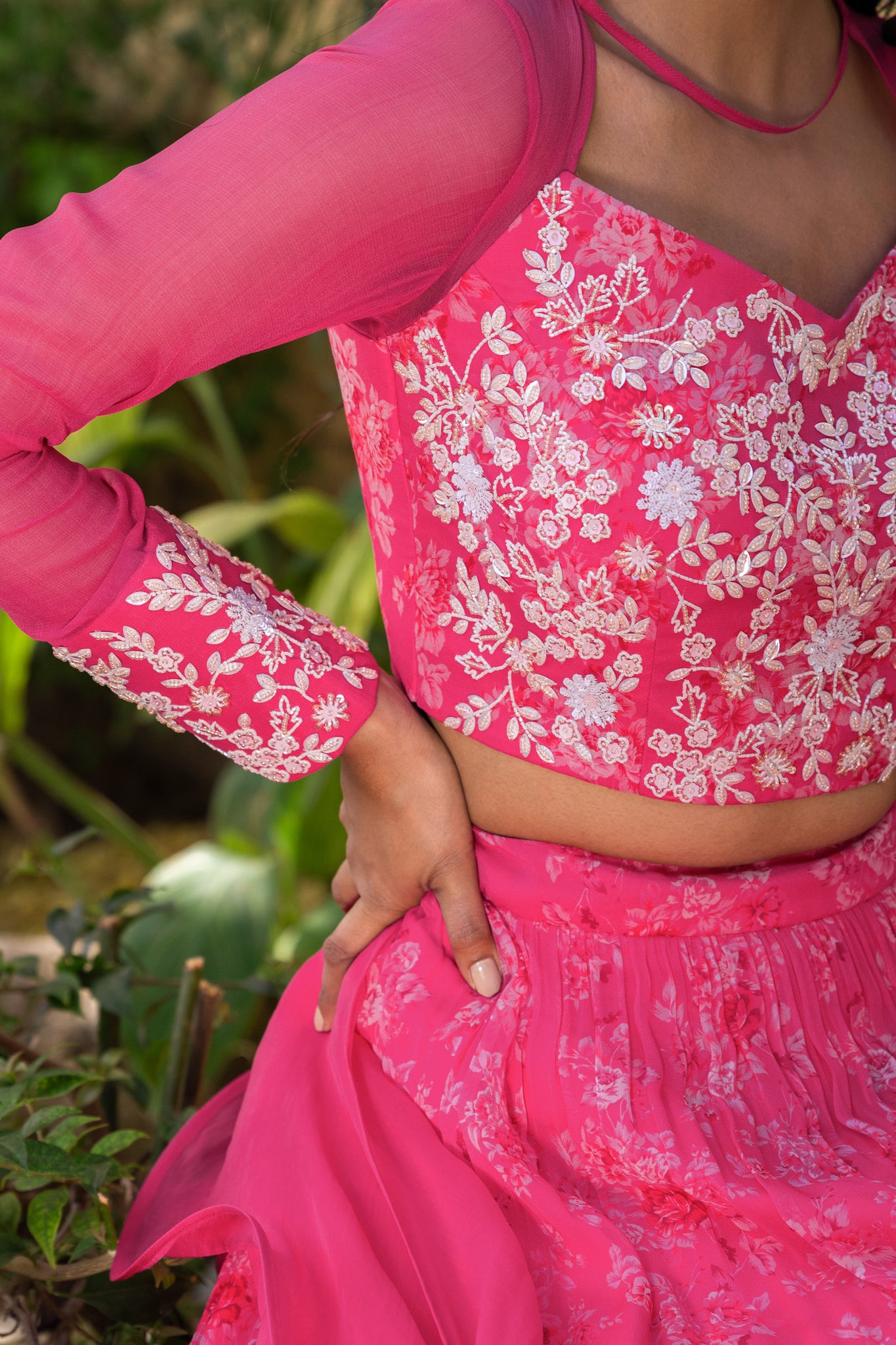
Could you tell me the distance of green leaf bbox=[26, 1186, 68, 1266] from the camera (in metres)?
0.88

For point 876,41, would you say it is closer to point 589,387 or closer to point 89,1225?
point 589,387

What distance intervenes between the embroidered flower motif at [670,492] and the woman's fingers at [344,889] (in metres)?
0.37

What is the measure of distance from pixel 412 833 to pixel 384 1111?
0.18 meters

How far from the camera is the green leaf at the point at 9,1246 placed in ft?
2.96

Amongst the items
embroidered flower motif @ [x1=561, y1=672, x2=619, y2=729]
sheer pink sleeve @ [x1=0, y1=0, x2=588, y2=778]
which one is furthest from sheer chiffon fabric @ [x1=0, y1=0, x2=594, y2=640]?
Result: embroidered flower motif @ [x1=561, y1=672, x2=619, y2=729]

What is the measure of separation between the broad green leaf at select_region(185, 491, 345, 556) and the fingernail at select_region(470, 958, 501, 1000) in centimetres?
124

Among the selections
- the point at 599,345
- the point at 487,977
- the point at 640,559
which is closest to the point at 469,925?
the point at 487,977

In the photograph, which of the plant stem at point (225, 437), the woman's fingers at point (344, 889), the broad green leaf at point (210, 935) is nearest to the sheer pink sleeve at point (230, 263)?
the woman's fingers at point (344, 889)

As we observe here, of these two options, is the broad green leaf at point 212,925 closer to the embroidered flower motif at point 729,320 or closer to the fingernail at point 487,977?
the fingernail at point 487,977

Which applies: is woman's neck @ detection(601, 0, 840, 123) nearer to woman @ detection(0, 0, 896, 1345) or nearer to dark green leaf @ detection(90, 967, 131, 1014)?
woman @ detection(0, 0, 896, 1345)

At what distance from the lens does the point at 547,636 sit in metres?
0.81

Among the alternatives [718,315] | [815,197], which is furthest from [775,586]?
[815,197]

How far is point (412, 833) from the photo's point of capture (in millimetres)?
856

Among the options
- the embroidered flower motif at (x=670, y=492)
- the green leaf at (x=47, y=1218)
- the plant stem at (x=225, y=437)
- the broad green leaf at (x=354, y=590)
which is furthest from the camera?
the plant stem at (x=225, y=437)
